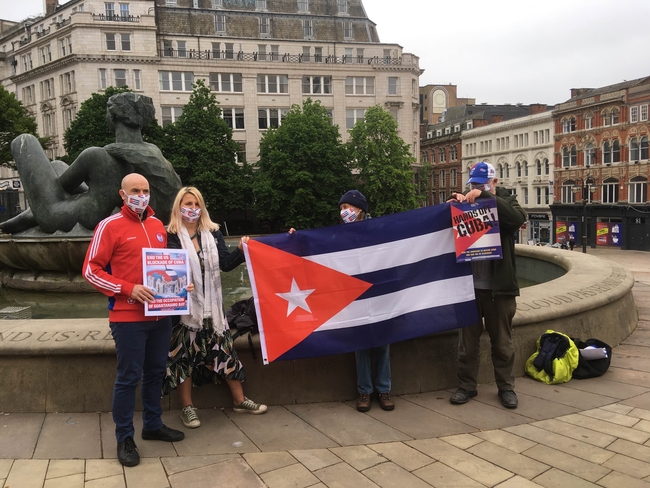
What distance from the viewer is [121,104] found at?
9.30 metres

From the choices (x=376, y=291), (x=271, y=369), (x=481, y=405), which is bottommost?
(x=481, y=405)

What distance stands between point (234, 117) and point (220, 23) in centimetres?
1235

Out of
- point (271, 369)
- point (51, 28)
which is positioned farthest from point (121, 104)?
point (51, 28)

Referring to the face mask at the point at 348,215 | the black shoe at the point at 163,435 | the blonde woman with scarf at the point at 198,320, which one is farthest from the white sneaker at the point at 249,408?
the face mask at the point at 348,215

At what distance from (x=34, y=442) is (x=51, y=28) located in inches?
2516

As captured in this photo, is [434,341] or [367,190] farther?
[367,190]

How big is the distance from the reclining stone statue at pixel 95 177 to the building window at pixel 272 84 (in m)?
49.6

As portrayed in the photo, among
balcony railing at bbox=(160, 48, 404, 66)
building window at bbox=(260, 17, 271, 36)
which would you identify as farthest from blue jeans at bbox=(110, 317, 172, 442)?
building window at bbox=(260, 17, 271, 36)

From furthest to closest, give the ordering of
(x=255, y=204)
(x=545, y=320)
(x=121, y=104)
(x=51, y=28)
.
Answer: (x=51, y=28), (x=255, y=204), (x=121, y=104), (x=545, y=320)

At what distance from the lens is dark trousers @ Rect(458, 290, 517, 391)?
16.6 feet

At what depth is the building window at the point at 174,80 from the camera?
54281mm

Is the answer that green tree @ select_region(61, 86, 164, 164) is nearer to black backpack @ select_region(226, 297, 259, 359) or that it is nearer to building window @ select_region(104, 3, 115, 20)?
building window @ select_region(104, 3, 115, 20)

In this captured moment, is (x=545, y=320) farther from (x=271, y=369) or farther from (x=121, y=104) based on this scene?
(x=121, y=104)

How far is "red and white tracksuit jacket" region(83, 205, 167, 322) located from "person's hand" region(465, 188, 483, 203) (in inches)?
114
